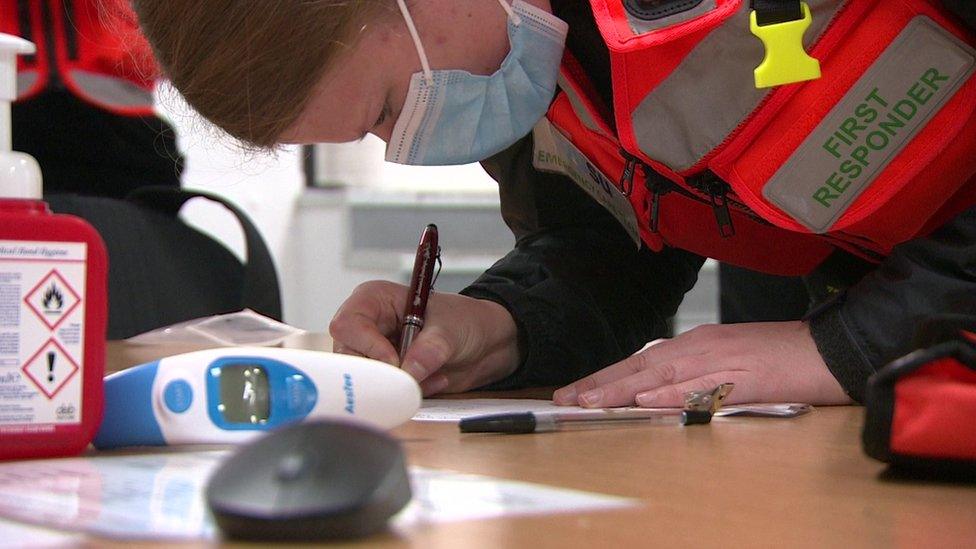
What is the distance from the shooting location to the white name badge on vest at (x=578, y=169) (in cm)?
116

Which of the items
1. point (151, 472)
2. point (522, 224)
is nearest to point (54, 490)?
point (151, 472)

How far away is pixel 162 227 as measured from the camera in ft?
5.49

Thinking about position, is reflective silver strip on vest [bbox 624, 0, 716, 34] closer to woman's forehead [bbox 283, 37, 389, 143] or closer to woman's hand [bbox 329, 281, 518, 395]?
woman's forehead [bbox 283, 37, 389, 143]

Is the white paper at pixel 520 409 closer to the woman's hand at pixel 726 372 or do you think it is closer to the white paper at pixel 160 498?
the woman's hand at pixel 726 372

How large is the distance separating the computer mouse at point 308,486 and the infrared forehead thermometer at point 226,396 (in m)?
0.22

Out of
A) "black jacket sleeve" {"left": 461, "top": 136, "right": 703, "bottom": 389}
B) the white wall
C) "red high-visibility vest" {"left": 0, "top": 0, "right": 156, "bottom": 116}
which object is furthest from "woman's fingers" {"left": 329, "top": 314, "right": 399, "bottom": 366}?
the white wall

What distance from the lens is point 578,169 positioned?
1214 mm

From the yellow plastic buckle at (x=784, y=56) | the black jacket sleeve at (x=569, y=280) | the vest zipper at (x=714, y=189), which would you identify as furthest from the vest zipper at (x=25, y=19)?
the yellow plastic buckle at (x=784, y=56)

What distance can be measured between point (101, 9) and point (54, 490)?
37.1 inches

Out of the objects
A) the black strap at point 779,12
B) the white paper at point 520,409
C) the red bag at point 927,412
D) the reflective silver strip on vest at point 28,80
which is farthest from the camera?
the reflective silver strip on vest at point 28,80

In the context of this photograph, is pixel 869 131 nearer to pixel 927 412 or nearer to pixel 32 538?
pixel 927 412

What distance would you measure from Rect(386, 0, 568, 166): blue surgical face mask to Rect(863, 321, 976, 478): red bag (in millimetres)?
570

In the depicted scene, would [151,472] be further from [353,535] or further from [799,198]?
[799,198]

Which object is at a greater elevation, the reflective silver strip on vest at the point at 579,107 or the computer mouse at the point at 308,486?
the reflective silver strip on vest at the point at 579,107
